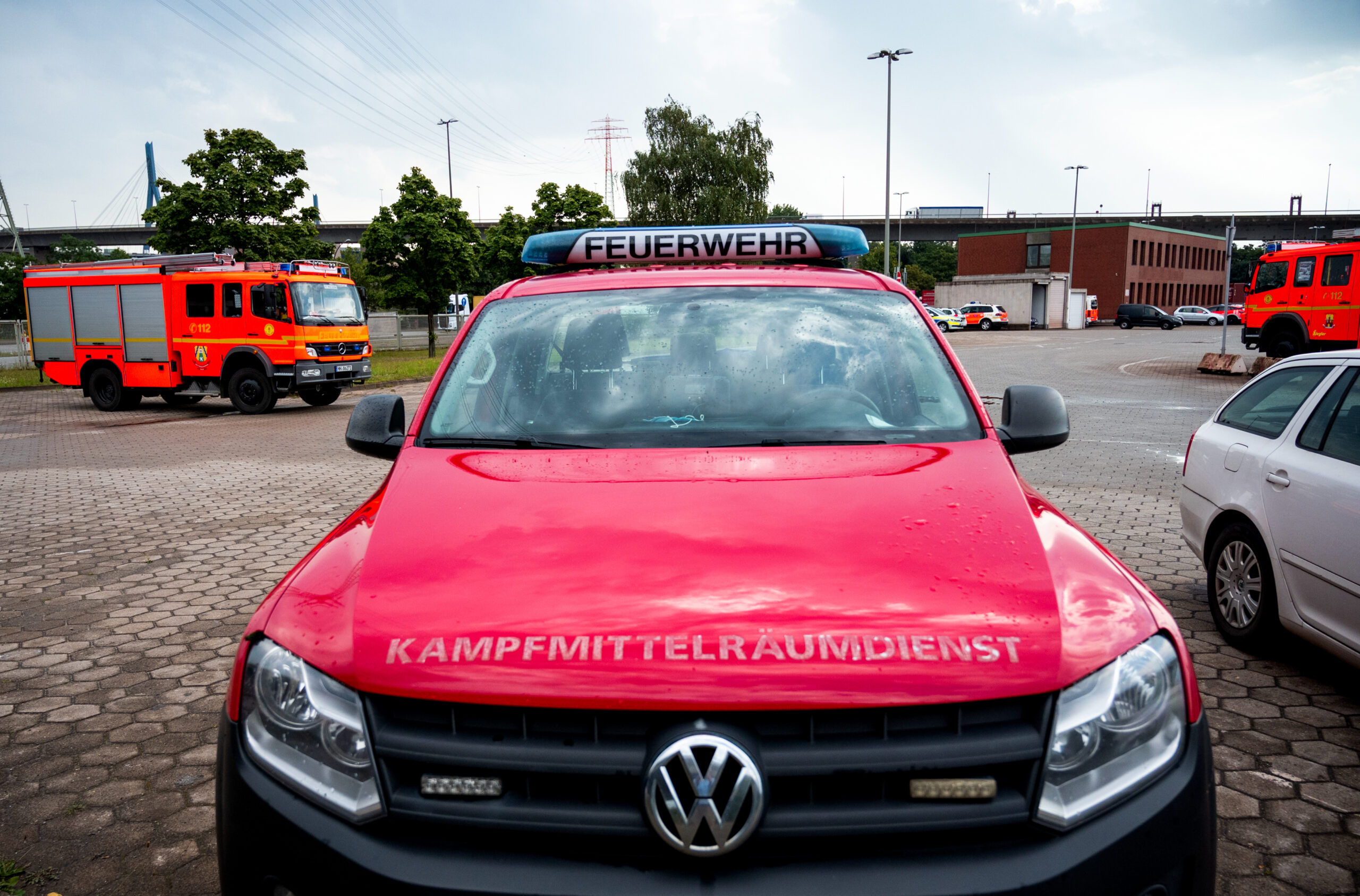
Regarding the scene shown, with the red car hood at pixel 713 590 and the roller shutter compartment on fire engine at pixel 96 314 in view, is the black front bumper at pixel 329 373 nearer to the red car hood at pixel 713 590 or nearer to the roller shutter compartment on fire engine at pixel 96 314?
the roller shutter compartment on fire engine at pixel 96 314

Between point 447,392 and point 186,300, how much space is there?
18.7 m

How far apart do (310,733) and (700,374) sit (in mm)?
1559

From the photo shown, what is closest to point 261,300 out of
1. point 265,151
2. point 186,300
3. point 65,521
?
point 186,300

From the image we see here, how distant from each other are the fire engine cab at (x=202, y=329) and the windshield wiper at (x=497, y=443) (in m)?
17.2

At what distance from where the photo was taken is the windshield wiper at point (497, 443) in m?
2.68

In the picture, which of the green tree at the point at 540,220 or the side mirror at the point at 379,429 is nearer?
the side mirror at the point at 379,429

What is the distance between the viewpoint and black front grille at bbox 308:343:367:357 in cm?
1903

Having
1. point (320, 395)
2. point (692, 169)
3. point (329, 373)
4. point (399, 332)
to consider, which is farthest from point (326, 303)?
point (692, 169)

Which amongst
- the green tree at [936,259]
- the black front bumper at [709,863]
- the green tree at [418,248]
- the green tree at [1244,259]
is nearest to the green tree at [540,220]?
the green tree at [418,248]

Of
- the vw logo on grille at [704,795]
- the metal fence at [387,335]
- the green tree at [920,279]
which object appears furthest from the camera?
the green tree at [920,279]

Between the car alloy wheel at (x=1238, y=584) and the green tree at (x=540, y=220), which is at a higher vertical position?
the green tree at (x=540, y=220)

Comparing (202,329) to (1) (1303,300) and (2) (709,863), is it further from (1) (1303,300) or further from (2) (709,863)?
(1) (1303,300)

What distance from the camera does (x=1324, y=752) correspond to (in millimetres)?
3633

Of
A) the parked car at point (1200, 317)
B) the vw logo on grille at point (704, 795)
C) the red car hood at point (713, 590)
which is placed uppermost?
the red car hood at point (713, 590)
